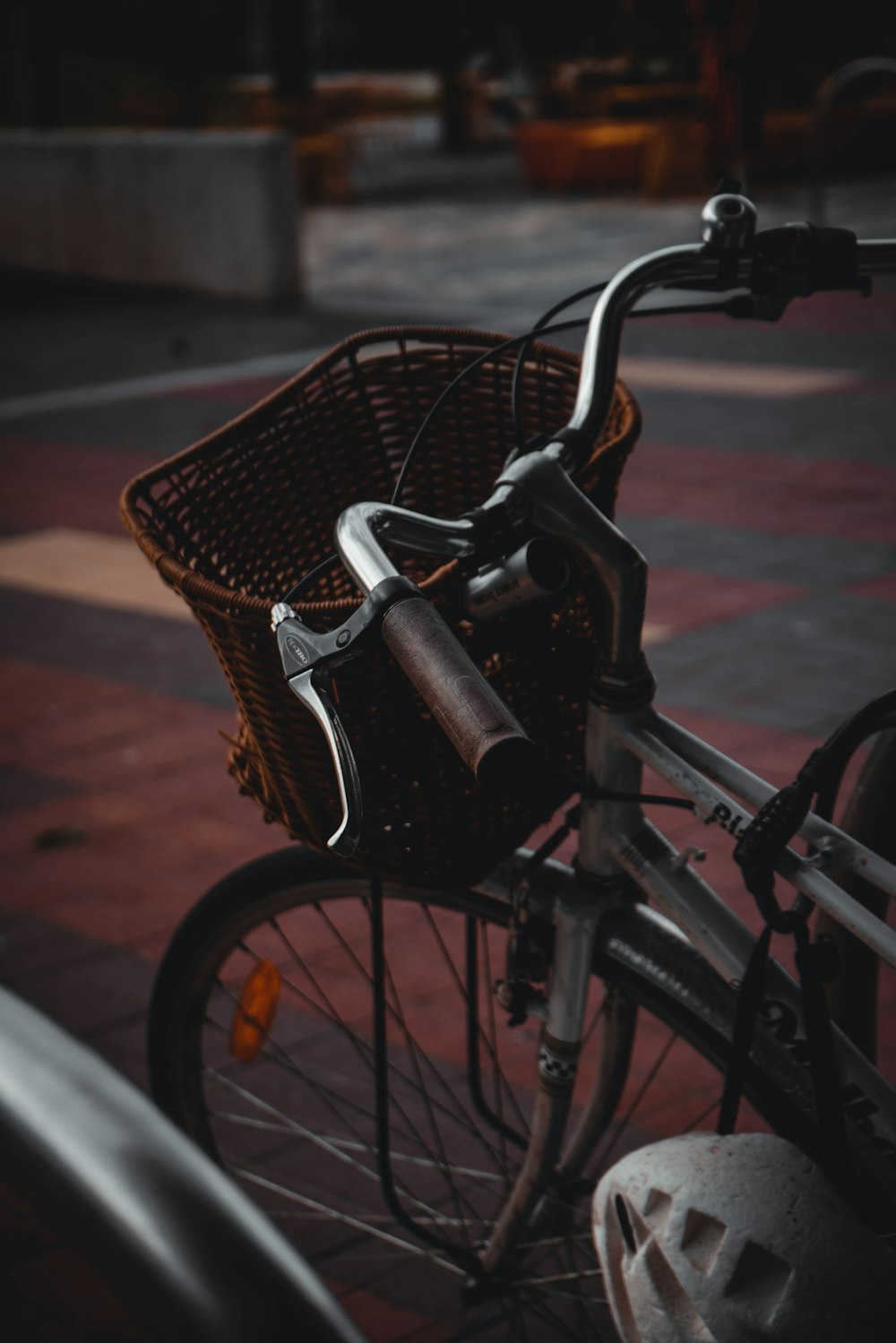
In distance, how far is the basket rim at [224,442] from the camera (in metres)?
1.64

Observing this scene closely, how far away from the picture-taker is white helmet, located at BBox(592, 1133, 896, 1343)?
1.56 metres

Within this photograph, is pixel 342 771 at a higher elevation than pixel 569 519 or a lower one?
lower

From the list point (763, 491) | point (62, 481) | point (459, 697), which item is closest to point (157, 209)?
point (62, 481)

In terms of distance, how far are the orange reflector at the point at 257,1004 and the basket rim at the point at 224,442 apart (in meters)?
0.52

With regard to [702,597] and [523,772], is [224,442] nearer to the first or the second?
[523,772]

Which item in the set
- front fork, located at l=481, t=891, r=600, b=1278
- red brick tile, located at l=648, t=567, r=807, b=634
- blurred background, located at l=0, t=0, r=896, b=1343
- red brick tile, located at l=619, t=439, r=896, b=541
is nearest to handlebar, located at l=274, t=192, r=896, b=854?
front fork, located at l=481, t=891, r=600, b=1278

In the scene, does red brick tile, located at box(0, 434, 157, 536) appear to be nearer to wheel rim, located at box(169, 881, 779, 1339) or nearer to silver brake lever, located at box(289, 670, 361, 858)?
wheel rim, located at box(169, 881, 779, 1339)

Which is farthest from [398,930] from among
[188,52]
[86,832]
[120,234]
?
[188,52]

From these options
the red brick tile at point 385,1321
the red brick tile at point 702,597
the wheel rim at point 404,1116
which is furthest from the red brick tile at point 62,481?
the red brick tile at point 385,1321

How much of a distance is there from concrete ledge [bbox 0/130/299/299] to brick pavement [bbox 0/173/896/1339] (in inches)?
58.9

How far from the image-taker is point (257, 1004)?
2160 mm

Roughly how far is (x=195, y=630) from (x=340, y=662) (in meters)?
4.33

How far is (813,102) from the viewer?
27.5 m

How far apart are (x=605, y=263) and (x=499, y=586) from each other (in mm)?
13927
